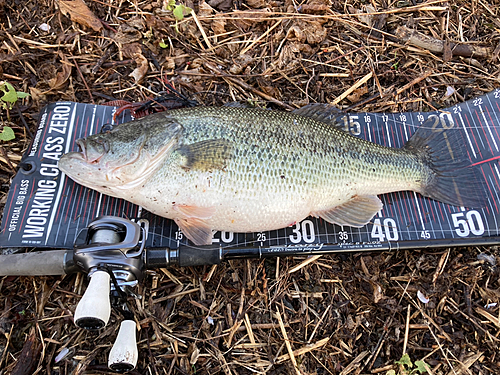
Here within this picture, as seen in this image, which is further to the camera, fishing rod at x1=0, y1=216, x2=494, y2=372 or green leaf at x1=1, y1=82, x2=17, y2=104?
green leaf at x1=1, y1=82, x2=17, y2=104

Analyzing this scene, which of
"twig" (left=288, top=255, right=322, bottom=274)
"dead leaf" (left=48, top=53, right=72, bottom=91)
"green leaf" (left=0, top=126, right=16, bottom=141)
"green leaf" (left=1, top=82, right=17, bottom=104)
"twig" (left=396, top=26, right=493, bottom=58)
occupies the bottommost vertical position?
"twig" (left=288, top=255, right=322, bottom=274)

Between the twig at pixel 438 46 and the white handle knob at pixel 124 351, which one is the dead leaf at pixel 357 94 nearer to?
the twig at pixel 438 46

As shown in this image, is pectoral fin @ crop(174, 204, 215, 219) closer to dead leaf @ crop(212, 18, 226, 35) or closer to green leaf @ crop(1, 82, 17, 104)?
green leaf @ crop(1, 82, 17, 104)

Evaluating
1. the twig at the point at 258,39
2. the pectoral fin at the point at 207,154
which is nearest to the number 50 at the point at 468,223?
the pectoral fin at the point at 207,154

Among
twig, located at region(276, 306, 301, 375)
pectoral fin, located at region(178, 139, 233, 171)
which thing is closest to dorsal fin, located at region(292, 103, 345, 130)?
pectoral fin, located at region(178, 139, 233, 171)

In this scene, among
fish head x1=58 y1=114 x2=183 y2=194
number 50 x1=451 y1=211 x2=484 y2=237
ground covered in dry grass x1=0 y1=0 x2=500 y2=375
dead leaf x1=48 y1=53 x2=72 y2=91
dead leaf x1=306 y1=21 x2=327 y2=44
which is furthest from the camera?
dead leaf x1=306 y1=21 x2=327 y2=44

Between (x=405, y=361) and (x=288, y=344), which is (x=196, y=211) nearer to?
(x=288, y=344)

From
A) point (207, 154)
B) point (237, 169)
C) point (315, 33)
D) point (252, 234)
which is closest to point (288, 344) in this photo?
point (252, 234)
